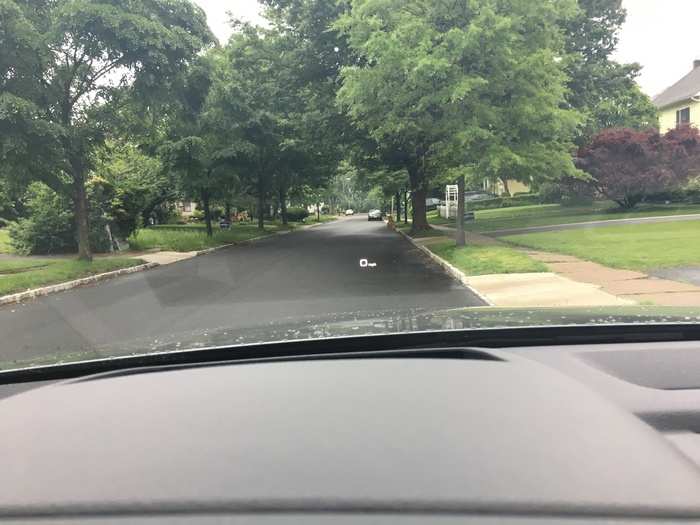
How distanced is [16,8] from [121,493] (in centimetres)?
1448

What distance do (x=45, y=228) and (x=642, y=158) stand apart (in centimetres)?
2775

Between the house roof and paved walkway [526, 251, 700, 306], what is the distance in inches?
1539

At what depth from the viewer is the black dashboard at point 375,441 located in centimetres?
155

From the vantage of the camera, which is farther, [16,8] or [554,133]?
[554,133]

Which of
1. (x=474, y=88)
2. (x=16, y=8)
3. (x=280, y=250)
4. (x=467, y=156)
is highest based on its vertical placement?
(x=16, y=8)

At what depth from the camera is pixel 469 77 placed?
45.8 ft

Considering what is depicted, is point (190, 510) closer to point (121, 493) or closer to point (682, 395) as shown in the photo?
point (121, 493)

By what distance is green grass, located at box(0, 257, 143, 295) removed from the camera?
42.2 feet

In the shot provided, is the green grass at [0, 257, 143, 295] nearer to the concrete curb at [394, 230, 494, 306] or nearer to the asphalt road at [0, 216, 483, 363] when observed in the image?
the asphalt road at [0, 216, 483, 363]

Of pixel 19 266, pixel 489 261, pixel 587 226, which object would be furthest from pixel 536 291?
pixel 587 226

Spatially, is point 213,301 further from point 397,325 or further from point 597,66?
point 597,66

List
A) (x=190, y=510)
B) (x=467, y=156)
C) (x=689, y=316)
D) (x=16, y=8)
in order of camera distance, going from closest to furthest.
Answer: (x=190, y=510)
(x=689, y=316)
(x=16, y=8)
(x=467, y=156)

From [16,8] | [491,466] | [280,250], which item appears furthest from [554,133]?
[491,466]

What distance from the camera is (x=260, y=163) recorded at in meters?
32.8
